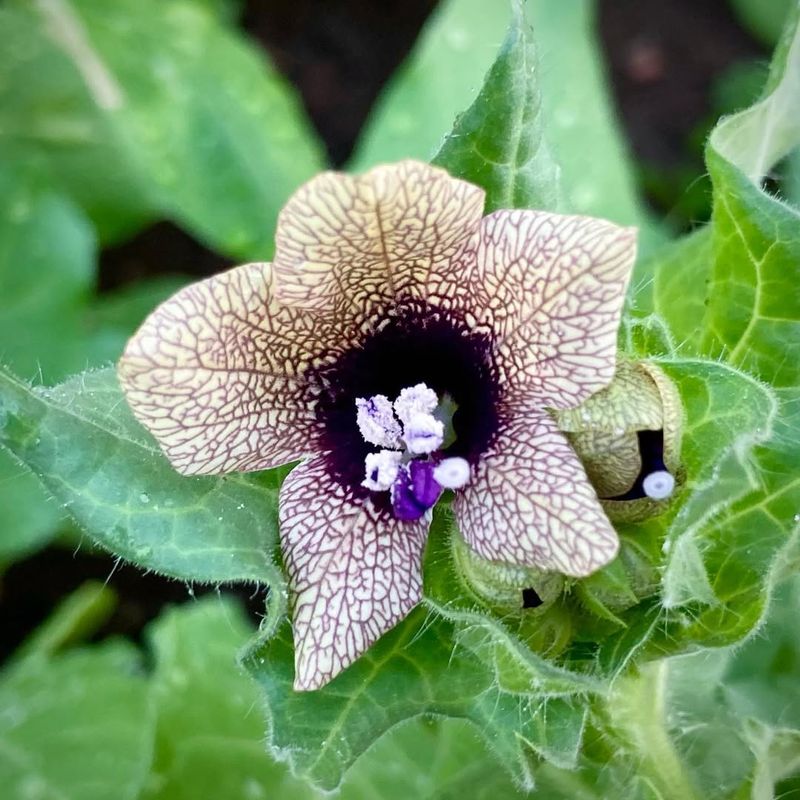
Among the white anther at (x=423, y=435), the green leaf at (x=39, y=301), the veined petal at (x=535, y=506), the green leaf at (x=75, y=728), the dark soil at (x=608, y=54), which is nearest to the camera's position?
the veined petal at (x=535, y=506)

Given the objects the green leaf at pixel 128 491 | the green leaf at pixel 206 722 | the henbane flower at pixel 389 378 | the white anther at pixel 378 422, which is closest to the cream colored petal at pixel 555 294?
the henbane flower at pixel 389 378

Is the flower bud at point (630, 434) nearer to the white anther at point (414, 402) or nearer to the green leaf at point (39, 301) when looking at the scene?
the white anther at point (414, 402)

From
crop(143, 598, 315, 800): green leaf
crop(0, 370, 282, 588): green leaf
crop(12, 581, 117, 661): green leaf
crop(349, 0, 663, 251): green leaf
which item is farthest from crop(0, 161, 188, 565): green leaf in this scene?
crop(0, 370, 282, 588): green leaf

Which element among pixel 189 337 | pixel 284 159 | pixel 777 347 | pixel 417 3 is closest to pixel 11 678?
pixel 284 159

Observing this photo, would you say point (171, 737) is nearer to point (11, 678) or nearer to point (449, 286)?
point (11, 678)

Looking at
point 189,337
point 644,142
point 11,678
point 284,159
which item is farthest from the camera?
point 644,142
